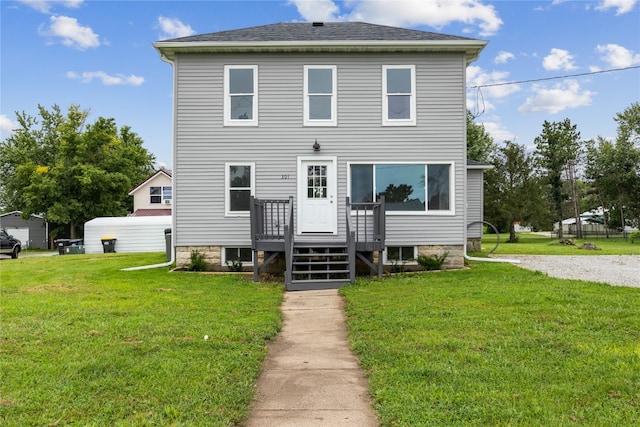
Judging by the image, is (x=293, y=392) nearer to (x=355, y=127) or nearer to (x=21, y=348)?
(x=21, y=348)

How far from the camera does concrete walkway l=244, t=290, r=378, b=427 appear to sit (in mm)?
3080

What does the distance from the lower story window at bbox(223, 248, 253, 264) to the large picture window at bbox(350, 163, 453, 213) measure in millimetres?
2862

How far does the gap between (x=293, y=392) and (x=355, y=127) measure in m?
8.21

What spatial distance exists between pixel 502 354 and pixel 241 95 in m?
8.70

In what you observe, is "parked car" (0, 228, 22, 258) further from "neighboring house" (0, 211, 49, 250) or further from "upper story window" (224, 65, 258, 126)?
"neighboring house" (0, 211, 49, 250)

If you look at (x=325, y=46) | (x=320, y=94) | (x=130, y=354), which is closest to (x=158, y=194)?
(x=320, y=94)

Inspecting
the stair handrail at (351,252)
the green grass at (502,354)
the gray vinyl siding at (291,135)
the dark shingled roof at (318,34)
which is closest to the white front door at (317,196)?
the gray vinyl siding at (291,135)

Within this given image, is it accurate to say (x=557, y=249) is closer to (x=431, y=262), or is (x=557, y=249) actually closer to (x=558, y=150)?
(x=431, y=262)

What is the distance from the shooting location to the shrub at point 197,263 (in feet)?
34.9

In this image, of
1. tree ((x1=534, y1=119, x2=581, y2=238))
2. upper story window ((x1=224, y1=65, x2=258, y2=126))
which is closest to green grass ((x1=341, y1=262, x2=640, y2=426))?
upper story window ((x1=224, y1=65, x2=258, y2=126))

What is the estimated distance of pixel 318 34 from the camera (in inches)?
444

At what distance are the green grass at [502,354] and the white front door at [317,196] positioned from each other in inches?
144

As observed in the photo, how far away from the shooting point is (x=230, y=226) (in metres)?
10.9

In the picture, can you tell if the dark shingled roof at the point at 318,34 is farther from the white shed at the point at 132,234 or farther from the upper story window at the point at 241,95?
the white shed at the point at 132,234
